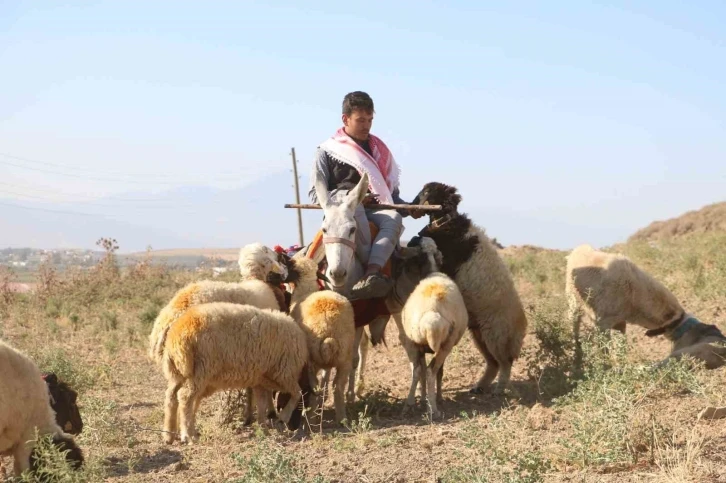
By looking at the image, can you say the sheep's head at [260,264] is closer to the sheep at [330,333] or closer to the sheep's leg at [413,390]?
the sheep at [330,333]

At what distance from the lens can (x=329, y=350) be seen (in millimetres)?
7445

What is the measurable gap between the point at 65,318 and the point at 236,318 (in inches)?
359

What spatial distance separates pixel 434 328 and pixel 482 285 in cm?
156

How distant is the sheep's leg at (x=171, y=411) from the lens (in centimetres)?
695

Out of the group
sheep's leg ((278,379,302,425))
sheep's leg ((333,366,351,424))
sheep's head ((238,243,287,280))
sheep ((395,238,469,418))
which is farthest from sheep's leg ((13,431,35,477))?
sheep ((395,238,469,418))

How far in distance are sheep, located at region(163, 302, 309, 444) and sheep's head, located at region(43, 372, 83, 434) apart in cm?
77

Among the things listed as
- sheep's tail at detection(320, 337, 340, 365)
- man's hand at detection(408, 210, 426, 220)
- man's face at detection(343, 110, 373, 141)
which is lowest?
sheep's tail at detection(320, 337, 340, 365)

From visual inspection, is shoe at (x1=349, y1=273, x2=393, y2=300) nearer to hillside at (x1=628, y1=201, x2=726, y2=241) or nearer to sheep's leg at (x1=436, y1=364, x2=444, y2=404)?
sheep's leg at (x1=436, y1=364, x2=444, y2=404)

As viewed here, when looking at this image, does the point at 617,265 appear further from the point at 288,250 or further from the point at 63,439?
the point at 63,439

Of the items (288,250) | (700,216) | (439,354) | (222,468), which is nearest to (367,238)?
(288,250)

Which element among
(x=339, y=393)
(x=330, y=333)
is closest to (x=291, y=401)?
(x=339, y=393)

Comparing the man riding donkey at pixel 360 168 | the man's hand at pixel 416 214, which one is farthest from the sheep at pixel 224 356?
the man's hand at pixel 416 214

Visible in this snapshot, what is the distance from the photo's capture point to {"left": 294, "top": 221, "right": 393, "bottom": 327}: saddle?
28.6 ft

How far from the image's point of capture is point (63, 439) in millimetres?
5887
